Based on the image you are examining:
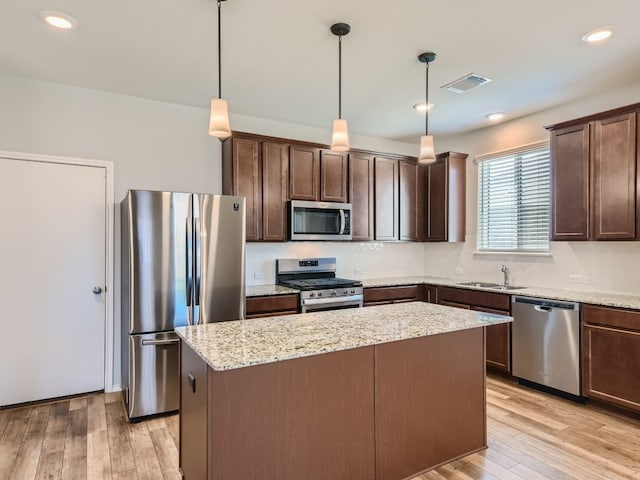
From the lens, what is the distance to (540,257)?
4191 mm

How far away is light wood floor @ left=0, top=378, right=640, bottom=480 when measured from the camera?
236 centimetres

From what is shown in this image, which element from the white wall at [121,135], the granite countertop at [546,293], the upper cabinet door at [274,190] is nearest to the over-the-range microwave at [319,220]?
the upper cabinet door at [274,190]

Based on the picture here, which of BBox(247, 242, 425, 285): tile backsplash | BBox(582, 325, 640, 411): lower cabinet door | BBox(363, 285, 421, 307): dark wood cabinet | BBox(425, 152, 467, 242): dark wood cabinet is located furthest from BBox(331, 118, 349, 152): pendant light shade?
BBox(425, 152, 467, 242): dark wood cabinet

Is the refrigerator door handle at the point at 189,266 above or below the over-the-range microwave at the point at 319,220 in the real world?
below

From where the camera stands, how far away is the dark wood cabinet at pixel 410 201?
199 inches

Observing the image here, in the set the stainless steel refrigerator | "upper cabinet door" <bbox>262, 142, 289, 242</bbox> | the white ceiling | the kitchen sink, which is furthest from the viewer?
the kitchen sink

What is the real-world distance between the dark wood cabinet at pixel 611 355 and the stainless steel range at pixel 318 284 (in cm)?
207

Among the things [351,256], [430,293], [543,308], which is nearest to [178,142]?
[351,256]

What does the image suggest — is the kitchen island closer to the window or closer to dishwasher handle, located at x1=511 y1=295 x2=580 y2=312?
dishwasher handle, located at x1=511 y1=295 x2=580 y2=312

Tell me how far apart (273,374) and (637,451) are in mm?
2545

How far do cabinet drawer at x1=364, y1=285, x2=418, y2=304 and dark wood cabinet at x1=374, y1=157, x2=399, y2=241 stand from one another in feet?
2.18

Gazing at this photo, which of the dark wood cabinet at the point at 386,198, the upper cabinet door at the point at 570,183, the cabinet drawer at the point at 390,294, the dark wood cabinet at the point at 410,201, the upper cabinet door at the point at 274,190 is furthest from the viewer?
the dark wood cabinet at the point at 410,201

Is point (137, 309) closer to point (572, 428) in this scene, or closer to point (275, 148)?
point (275, 148)

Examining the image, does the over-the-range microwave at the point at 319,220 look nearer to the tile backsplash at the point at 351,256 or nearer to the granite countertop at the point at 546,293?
the tile backsplash at the point at 351,256
